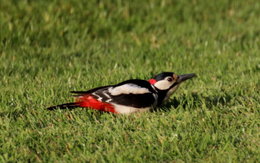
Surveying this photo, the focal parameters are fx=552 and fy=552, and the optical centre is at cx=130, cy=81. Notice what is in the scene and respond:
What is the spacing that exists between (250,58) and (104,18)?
2.99m

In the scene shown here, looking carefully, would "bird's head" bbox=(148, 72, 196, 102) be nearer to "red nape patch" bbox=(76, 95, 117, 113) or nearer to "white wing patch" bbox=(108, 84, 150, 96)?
"white wing patch" bbox=(108, 84, 150, 96)

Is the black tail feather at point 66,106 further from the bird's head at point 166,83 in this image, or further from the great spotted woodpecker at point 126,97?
the bird's head at point 166,83

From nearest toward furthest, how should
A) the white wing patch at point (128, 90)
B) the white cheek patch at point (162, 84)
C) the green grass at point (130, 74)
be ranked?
the green grass at point (130, 74) → the white wing patch at point (128, 90) → the white cheek patch at point (162, 84)

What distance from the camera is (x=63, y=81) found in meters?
7.12

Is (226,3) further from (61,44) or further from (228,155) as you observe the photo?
(228,155)

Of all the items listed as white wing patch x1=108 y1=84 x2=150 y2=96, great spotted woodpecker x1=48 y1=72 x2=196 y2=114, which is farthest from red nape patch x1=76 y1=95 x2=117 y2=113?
white wing patch x1=108 y1=84 x2=150 y2=96

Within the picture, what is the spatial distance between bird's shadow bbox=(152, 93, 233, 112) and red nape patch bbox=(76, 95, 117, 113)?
53 cm

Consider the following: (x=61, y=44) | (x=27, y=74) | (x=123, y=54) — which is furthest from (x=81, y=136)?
(x=61, y=44)

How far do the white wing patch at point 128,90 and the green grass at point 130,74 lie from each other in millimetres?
246

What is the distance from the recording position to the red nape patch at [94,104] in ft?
18.5

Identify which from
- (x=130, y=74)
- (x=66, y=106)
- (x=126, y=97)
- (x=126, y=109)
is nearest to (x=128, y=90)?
(x=126, y=97)

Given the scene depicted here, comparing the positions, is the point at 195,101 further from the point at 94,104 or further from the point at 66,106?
the point at 66,106

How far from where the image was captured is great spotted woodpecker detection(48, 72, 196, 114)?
18.3 feet

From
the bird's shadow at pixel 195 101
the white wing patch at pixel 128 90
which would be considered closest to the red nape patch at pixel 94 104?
the white wing patch at pixel 128 90
